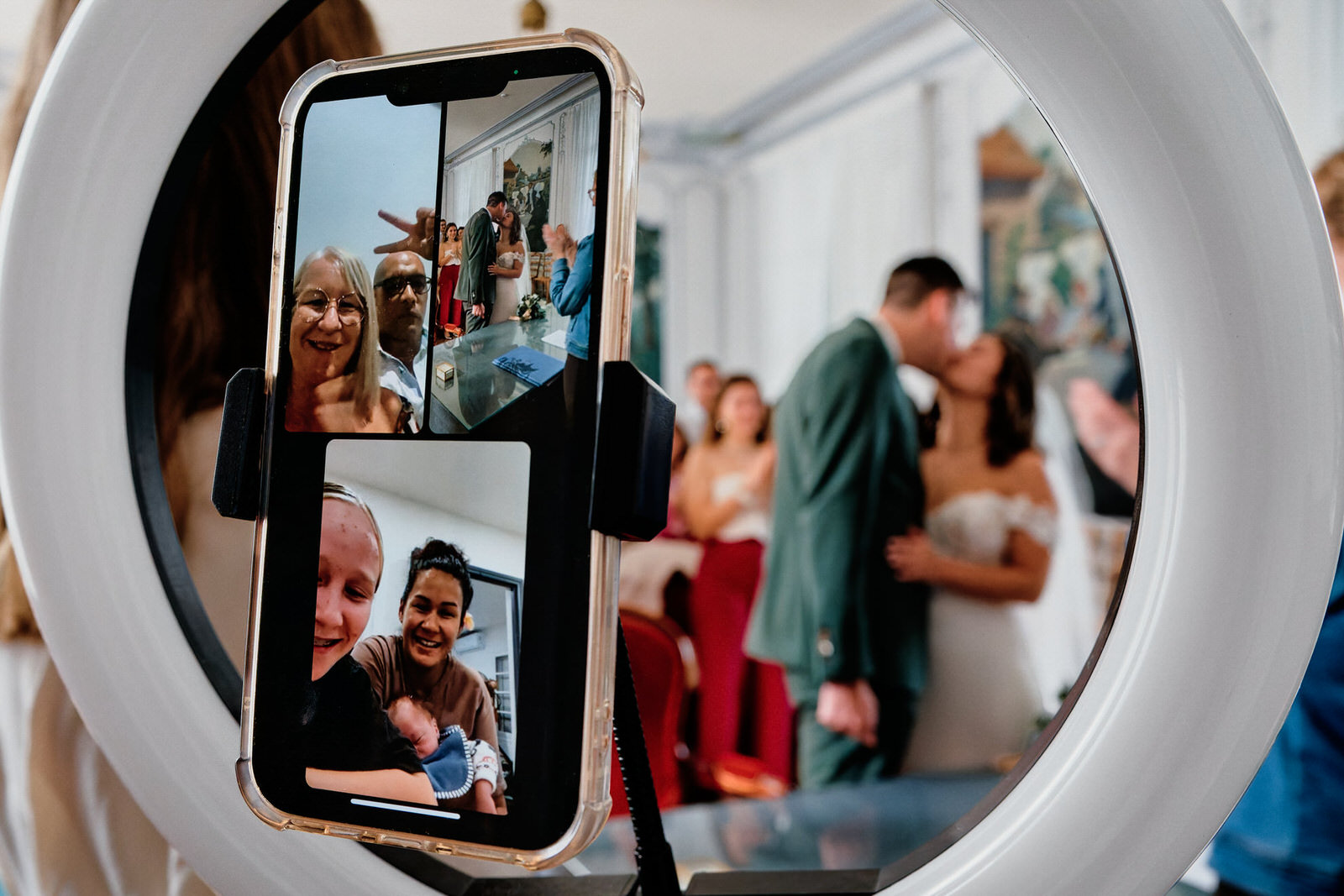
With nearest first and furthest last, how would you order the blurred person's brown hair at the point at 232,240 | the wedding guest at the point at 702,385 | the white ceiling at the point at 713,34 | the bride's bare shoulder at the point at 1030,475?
the blurred person's brown hair at the point at 232,240 < the bride's bare shoulder at the point at 1030,475 < the white ceiling at the point at 713,34 < the wedding guest at the point at 702,385

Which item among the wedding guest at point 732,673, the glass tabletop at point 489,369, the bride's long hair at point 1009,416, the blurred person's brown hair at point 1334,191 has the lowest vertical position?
the wedding guest at point 732,673

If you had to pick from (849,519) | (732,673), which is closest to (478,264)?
(849,519)

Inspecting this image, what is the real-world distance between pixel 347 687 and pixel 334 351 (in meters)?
0.07

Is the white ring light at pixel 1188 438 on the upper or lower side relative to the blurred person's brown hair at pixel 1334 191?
lower

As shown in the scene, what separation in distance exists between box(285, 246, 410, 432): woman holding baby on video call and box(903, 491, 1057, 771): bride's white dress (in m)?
0.96

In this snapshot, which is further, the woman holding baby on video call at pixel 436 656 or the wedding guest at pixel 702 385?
the wedding guest at pixel 702 385

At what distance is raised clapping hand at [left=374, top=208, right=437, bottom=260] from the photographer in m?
0.17

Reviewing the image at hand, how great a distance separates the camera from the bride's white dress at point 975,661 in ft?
3.36

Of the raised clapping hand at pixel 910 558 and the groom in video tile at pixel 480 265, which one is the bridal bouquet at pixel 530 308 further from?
the raised clapping hand at pixel 910 558

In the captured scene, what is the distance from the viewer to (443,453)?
17 centimetres

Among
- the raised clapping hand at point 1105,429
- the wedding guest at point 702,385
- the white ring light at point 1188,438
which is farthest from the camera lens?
the wedding guest at point 702,385

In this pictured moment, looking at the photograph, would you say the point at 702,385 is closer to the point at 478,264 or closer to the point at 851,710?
the point at 851,710

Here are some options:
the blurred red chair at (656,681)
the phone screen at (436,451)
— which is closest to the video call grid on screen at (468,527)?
the phone screen at (436,451)

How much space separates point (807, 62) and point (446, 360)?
2.15 m
